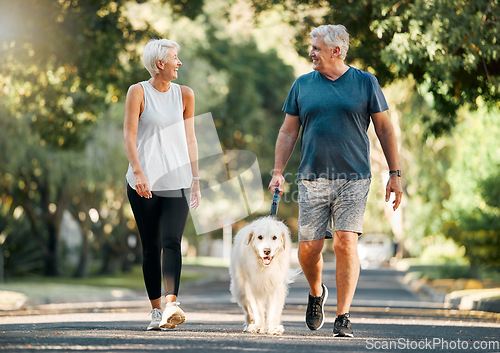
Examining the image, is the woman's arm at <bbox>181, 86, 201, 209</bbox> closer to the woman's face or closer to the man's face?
the woman's face

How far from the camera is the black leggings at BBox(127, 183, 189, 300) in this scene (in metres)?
7.66

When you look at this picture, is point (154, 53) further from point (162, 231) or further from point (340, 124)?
point (340, 124)

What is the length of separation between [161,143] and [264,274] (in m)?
1.42

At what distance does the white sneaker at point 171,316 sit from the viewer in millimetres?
7496

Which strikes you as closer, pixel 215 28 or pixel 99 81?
pixel 99 81

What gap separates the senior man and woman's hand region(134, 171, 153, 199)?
102 centimetres

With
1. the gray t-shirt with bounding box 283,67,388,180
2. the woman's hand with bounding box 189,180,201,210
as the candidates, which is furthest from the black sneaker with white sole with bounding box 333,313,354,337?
the woman's hand with bounding box 189,180,201,210

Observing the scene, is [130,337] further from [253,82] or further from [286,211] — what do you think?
[286,211]

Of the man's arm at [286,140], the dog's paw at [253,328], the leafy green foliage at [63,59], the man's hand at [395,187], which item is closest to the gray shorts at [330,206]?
the man's hand at [395,187]

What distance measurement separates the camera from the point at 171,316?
296 inches

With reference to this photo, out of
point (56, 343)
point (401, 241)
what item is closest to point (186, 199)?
point (56, 343)

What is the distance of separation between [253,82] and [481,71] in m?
30.1

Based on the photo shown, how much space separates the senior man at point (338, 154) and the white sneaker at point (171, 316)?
1.20 m

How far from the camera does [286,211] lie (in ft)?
212
